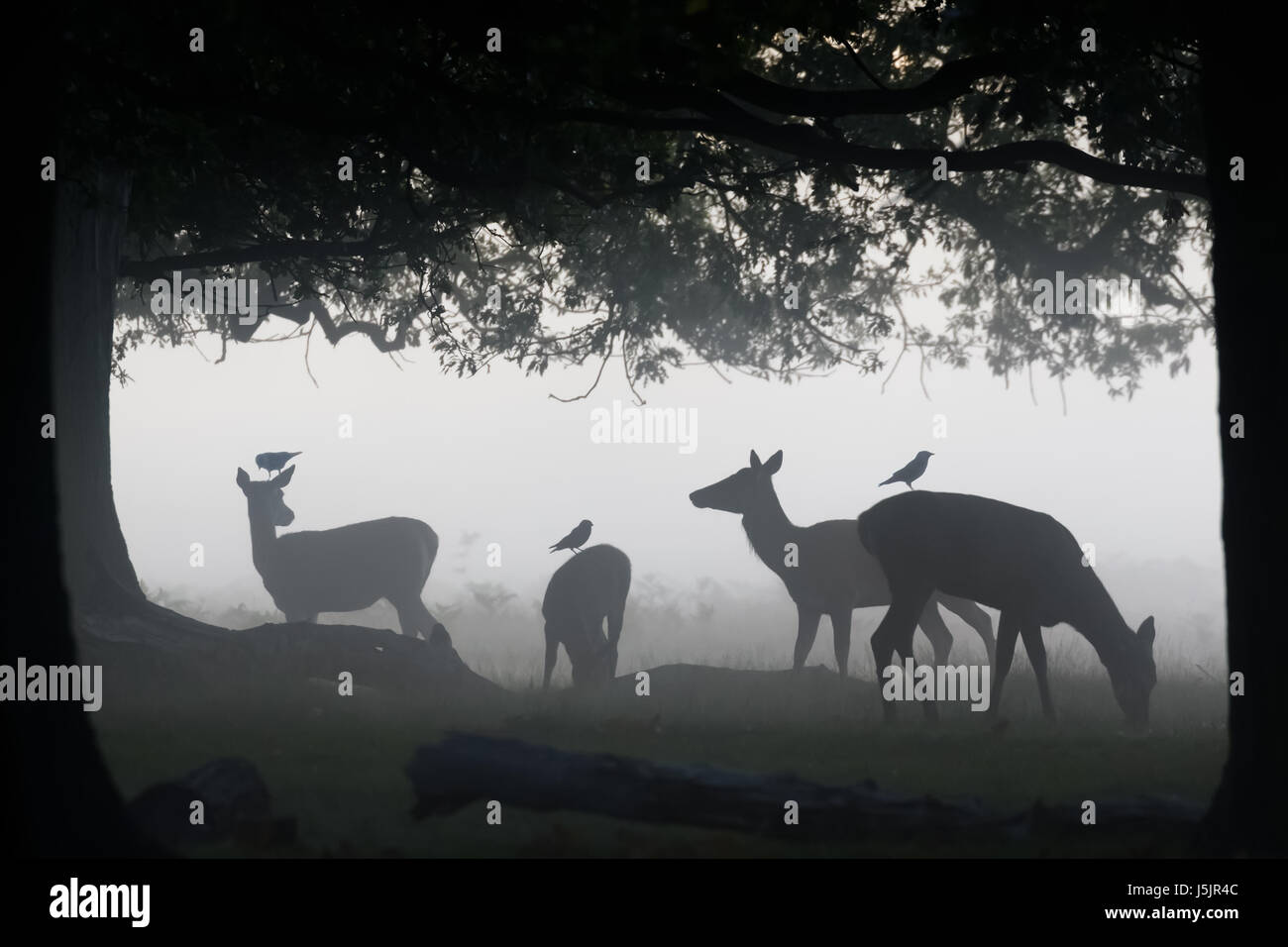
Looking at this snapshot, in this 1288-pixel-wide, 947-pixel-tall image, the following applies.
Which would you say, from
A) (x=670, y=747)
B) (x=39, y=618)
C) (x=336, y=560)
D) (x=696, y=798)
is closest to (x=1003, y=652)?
(x=670, y=747)

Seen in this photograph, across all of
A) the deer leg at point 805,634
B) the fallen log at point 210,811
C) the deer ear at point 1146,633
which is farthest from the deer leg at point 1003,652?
the fallen log at point 210,811

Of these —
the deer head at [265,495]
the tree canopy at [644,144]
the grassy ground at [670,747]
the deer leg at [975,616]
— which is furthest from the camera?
the deer head at [265,495]

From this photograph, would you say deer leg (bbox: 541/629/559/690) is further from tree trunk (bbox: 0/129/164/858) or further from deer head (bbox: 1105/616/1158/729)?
tree trunk (bbox: 0/129/164/858)

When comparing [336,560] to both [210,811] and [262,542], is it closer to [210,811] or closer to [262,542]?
[262,542]

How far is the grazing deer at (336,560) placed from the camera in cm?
1950

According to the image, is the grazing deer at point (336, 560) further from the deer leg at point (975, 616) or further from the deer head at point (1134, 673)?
the deer head at point (1134, 673)

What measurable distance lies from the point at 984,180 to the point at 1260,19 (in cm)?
1155

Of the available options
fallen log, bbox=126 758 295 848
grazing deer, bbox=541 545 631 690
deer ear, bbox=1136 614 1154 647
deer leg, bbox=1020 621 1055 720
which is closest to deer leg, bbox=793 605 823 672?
grazing deer, bbox=541 545 631 690

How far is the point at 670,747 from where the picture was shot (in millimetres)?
10008

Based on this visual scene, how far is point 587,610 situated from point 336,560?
20.3ft

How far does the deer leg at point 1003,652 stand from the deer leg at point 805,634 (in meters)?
3.04
